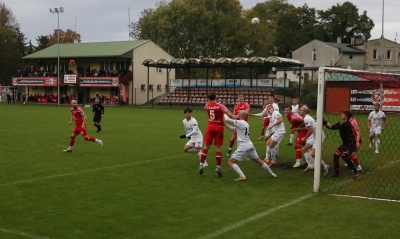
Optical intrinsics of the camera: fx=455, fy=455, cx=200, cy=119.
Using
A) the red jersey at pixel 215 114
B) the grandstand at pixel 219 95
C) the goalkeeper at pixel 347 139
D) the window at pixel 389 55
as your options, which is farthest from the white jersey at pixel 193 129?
the window at pixel 389 55

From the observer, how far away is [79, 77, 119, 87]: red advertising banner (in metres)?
58.6

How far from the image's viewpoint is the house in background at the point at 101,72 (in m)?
60.9

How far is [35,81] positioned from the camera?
64875mm

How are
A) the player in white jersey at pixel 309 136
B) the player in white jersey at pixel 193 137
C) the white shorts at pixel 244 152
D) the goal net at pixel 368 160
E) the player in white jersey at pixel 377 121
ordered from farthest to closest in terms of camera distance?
the player in white jersey at pixel 377 121, the player in white jersey at pixel 193 137, the player in white jersey at pixel 309 136, the white shorts at pixel 244 152, the goal net at pixel 368 160

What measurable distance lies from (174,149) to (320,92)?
27.1ft

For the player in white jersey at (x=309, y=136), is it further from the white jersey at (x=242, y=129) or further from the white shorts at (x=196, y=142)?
the white shorts at (x=196, y=142)

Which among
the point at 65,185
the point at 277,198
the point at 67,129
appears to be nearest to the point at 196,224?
the point at 277,198

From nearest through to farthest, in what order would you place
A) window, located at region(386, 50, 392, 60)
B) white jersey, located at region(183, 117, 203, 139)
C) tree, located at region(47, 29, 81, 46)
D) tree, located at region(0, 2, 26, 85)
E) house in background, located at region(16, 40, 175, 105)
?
white jersey, located at region(183, 117, 203, 139), house in background, located at region(16, 40, 175, 105), window, located at region(386, 50, 392, 60), tree, located at region(0, 2, 26, 85), tree, located at region(47, 29, 81, 46)

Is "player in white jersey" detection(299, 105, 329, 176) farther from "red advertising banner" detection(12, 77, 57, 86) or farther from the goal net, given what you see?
"red advertising banner" detection(12, 77, 57, 86)

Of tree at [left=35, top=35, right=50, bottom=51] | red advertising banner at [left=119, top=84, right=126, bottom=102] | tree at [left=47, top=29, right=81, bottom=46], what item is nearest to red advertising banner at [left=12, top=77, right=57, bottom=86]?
red advertising banner at [left=119, top=84, right=126, bottom=102]

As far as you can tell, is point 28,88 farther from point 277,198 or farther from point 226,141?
point 277,198

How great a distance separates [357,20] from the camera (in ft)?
275

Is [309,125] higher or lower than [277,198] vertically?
higher

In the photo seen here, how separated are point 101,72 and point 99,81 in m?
2.36
